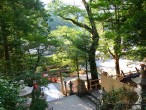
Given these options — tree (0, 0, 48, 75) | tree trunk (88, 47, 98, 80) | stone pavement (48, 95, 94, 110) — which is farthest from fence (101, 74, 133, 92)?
tree (0, 0, 48, 75)

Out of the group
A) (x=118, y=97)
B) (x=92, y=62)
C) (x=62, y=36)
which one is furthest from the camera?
(x=62, y=36)

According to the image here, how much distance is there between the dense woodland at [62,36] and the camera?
34.7ft

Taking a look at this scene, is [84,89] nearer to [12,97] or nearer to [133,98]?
[133,98]

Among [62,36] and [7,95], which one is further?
[62,36]

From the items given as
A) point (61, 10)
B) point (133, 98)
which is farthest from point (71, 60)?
point (133, 98)

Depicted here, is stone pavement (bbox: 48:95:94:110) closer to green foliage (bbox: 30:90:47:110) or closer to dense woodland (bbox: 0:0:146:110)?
dense woodland (bbox: 0:0:146:110)

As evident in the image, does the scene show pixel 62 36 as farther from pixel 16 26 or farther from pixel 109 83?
pixel 16 26

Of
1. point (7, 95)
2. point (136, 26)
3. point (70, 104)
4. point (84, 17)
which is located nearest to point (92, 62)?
point (84, 17)

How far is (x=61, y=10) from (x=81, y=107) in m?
7.56

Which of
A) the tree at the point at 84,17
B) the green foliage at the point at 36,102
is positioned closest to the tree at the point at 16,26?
the green foliage at the point at 36,102

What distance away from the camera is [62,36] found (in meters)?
18.6

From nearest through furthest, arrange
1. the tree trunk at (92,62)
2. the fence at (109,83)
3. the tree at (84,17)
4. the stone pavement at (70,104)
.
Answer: the fence at (109,83) → the stone pavement at (70,104) → the tree at (84,17) → the tree trunk at (92,62)

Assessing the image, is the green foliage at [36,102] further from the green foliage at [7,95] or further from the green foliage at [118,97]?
the green foliage at [7,95]

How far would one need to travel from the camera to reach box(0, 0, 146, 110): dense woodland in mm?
10578
